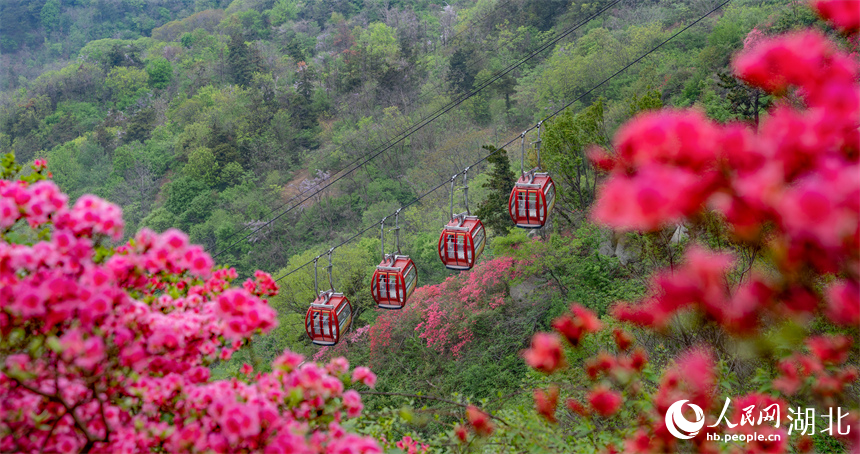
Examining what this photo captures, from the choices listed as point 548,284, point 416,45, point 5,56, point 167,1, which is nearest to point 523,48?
point 416,45

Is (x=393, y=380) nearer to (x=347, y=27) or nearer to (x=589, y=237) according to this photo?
(x=589, y=237)

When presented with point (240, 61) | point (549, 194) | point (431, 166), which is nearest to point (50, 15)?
point (240, 61)

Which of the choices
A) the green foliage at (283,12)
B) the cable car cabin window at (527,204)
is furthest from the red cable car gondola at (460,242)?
the green foliage at (283,12)

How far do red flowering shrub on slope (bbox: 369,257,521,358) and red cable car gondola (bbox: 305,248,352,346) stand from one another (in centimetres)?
352

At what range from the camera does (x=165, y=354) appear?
7.30ft

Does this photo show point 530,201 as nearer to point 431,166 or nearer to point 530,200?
point 530,200

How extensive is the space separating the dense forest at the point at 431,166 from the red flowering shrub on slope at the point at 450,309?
0.07 meters

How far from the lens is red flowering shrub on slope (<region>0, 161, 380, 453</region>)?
70.2 inches

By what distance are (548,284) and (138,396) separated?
11.4m

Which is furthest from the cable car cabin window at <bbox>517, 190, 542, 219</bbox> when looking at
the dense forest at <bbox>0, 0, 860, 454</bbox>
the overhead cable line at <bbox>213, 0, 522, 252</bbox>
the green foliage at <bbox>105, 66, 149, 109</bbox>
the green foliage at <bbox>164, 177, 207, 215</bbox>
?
the green foliage at <bbox>105, 66, 149, 109</bbox>

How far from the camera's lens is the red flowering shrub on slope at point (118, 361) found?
1.78 m

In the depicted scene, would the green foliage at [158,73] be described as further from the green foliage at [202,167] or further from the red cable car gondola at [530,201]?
the red cable car gondola at [530,201]

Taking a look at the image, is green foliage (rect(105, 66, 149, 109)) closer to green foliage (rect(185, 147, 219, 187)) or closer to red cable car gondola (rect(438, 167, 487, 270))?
green foliage (rect(185, 147, 219, 187))

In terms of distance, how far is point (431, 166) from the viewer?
23.2 meters
